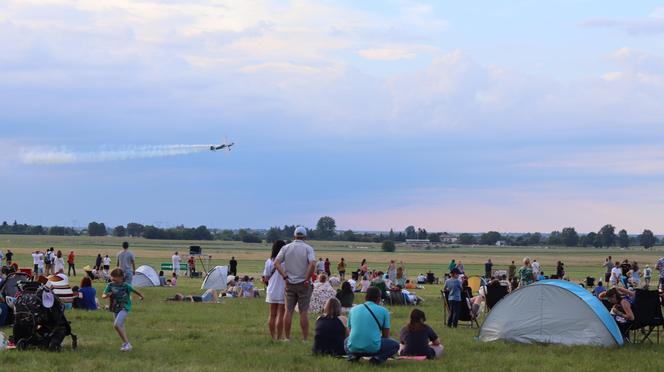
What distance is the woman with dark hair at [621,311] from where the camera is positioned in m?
15.8

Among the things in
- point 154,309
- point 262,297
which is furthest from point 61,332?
point 262,297

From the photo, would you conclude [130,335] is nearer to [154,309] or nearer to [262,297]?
[154,309]

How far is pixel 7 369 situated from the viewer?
11172 mm

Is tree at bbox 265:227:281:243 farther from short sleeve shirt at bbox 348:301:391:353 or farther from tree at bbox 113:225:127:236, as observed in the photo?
short sleeve shirt at bbox 348:301:391:353

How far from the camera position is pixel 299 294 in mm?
14242

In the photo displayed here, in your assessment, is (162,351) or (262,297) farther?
(262,297)

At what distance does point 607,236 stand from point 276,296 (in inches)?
7562

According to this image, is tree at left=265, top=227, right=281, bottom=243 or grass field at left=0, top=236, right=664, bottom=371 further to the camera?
tree at left=265, top=227, right=281, bottom=243

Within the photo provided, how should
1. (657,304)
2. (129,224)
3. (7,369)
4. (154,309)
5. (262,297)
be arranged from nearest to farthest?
(7,369) < (657,304) < (154,309) < (262,297) < (129,224)

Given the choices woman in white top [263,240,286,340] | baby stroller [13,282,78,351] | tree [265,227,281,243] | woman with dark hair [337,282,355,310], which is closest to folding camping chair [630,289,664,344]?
woman in white top [263,240,286,340]

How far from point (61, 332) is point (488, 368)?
595 cm

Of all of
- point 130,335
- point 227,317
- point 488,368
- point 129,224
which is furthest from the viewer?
point 129,224

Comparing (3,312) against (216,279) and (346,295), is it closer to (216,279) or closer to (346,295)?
(346,295)

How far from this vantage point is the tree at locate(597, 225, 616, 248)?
19588 cm
